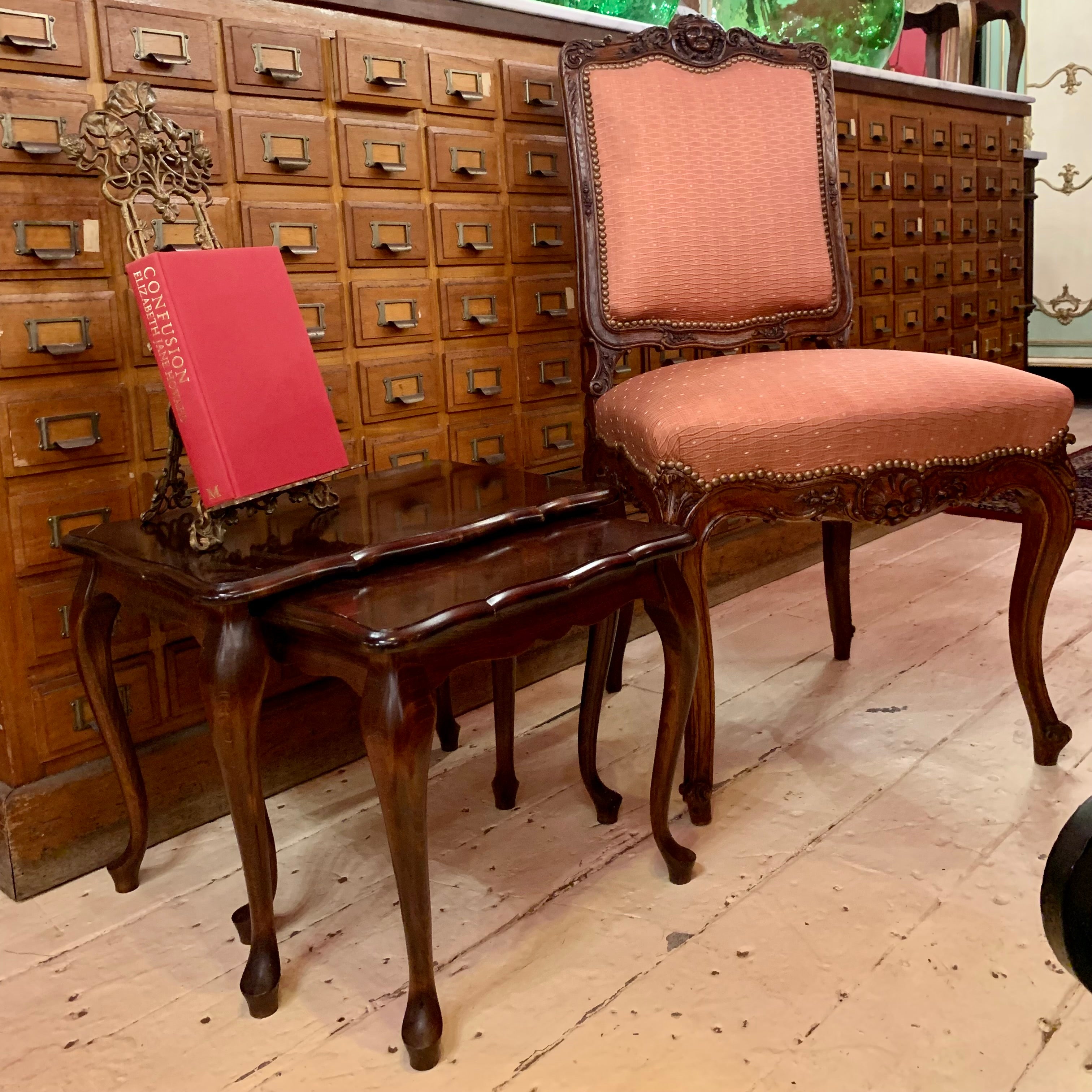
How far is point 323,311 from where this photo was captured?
162 centimetres

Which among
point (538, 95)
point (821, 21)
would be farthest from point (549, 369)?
point (821, 21)

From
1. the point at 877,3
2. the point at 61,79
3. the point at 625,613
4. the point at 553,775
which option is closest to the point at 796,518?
the point at 625,613

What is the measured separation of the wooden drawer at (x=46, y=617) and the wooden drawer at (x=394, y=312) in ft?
1.86

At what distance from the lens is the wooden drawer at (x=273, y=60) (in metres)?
1.47

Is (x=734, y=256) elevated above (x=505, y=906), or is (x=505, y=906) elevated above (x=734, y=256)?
(x=734, y=256)

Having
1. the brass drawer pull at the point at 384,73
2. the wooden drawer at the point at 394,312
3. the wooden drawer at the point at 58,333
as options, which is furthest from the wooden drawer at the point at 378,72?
the wooden drawer at the point at 58,333

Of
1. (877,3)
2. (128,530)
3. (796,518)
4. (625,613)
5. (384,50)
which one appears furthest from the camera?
(877,3)

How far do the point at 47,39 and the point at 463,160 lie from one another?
26.2 inches

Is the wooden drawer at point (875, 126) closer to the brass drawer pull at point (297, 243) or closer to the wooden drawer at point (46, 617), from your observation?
the brass drawer pull at point (297, 243)

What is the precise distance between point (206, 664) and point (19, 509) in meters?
0.45

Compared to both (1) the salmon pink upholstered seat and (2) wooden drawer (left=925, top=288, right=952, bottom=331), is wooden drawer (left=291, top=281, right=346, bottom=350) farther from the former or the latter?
(2) wooden drawer (left=925, top=288, right=952, bottom=331)

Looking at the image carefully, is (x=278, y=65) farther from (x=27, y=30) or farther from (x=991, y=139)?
(x=991, y=139)

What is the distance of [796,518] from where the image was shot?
1477 millimetres

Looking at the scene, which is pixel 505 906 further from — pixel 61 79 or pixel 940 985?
pixel 61 79
